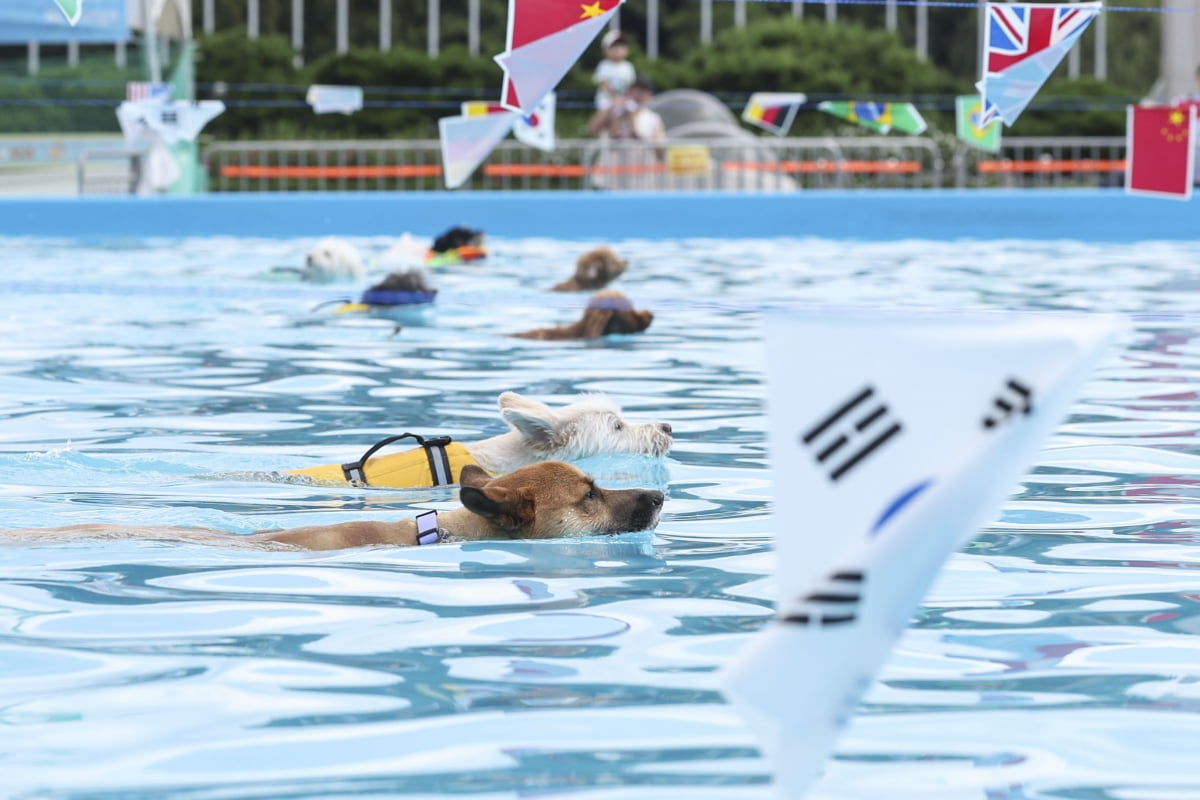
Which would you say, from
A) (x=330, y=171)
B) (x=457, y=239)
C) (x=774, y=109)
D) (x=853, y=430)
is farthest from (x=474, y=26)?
(x=853, y=430)

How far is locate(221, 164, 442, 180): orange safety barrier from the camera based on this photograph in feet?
75.8

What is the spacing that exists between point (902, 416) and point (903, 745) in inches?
45.7

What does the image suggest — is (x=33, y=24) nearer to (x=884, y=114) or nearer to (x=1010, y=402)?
(x=884, y=114)

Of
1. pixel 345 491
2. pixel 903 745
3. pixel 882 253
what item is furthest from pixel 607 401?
pixel 882 253

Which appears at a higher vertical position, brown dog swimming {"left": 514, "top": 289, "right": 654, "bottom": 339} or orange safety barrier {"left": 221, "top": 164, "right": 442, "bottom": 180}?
orange safety barrier {"left": 221, "top": 164, "right": 442, "bottom": 180}

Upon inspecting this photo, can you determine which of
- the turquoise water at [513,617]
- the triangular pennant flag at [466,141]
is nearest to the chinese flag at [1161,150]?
the turquoise water at [513,617]

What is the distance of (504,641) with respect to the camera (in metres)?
3.94

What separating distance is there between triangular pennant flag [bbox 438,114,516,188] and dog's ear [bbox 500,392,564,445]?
402 centimetres

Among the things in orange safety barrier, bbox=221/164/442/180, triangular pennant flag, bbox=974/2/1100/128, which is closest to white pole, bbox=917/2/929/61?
orange safety barrier, bbox=221/164/442/180

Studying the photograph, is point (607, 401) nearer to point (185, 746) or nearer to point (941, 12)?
point (185, 746)

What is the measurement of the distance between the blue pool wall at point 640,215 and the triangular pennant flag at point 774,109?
0.92 meters

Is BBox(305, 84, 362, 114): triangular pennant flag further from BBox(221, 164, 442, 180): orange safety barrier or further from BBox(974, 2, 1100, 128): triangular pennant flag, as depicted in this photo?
BBox(974, 2, 1100, 128): triangular pennant flag

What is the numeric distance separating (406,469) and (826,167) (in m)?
17.7

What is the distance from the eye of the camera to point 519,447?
634 centimetres
